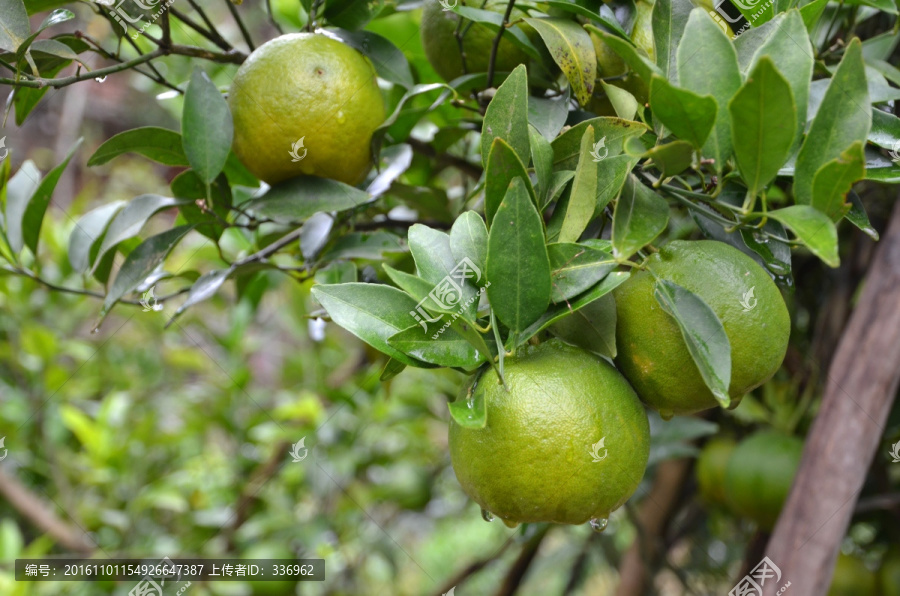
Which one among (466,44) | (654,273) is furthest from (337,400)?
(654,273)

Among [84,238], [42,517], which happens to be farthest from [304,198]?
[42,517]

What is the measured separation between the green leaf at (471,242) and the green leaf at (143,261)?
0.33m

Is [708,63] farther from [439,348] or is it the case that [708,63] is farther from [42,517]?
[42,517]

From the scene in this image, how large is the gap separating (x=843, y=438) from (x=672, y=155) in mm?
553

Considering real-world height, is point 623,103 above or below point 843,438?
above

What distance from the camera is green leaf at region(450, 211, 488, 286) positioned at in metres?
0.47

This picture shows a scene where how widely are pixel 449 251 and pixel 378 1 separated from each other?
31 centimetres

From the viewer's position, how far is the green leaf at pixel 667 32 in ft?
1.65

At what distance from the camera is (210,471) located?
5.28ft

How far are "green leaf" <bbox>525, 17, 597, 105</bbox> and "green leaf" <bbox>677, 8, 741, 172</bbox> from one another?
0.12m

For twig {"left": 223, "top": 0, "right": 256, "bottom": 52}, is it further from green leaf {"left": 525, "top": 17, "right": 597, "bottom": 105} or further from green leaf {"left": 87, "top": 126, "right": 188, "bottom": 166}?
green leaf {"left": 525, "top": 17, "right": 597, "bottom": 105}

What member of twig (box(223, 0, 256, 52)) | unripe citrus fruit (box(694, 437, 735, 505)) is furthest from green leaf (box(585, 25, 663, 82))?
unripe citrus fruit (box(694, 437, 735, 505))

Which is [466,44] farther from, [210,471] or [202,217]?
[210,471]

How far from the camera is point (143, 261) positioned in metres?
0.67
